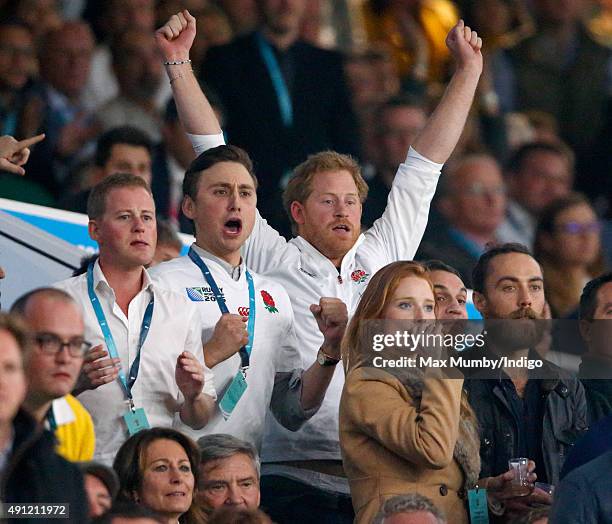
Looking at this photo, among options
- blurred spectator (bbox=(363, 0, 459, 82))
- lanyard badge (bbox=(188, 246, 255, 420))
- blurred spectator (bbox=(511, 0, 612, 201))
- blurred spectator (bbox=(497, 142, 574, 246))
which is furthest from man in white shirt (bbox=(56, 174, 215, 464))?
blurred spectator (bbox=(511, 0, 612, 201))

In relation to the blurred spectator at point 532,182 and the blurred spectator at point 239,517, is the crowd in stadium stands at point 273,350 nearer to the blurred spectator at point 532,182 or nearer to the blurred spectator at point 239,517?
the blurred spectator at point 239,517

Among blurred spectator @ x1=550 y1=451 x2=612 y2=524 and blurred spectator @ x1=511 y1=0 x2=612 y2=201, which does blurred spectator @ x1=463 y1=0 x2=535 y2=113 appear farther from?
blurred spectator @ x1=550 y1=451 x2=612 y2=524

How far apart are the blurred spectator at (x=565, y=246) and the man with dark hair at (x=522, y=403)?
2815 mm

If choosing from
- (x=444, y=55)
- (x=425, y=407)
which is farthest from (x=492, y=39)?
(x=425, y=407)

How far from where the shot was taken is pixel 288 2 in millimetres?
9867

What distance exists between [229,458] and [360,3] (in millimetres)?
5624

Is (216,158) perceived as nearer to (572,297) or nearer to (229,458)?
(229,458)

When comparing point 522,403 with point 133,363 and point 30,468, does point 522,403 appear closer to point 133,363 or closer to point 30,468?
point 133,363

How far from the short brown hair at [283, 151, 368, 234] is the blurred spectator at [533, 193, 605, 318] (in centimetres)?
271

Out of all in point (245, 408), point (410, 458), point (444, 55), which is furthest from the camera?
point (444, 55)

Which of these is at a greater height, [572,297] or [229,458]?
[572,297]

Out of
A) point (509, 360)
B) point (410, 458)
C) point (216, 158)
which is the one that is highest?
point (216, 158)

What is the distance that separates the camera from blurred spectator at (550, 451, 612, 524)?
5641 mm

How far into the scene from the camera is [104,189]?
662 centimetres
